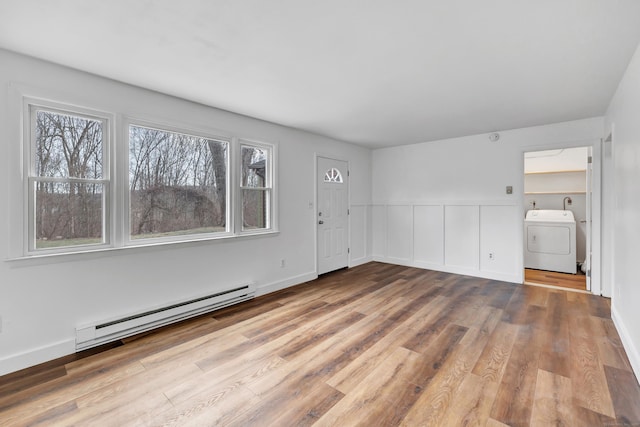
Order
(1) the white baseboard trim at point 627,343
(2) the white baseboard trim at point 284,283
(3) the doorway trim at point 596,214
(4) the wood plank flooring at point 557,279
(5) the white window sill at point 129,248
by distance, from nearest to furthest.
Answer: (1) the white baseboard trim at point 627,343 < (5) the white window sill at point 129,248 < (3) the doorway trim at point 596,214 < (2) the white baseboard trim at point 284,283 < (4) the wood plank flooring at point 557,279

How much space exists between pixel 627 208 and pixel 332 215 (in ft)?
11.7

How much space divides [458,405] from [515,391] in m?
0.45

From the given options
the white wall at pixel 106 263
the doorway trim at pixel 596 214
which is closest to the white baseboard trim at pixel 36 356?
the white wall at pixel 106 263

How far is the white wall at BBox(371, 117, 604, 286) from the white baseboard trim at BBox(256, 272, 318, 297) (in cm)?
197

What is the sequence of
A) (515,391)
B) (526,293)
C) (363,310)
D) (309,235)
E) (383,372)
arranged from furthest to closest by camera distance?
(309,235) → (526,293) → (363,310) → (383,372) → (515,391)

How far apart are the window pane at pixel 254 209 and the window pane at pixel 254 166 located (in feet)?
0.39

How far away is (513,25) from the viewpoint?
6.04 feet

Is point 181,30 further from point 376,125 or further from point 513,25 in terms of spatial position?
point 376,125

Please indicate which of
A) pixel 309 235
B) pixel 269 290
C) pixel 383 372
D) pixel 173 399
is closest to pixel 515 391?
pixel 383 372

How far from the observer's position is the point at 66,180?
2424 mm

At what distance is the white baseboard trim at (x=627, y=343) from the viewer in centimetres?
205

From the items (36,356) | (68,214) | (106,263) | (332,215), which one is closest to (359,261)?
(332,215)

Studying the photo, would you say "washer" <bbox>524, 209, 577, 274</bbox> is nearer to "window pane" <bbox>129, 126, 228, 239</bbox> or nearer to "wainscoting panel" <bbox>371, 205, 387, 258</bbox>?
"wainscoting panel" <bbox>371, 205, 387, 258</bbox>

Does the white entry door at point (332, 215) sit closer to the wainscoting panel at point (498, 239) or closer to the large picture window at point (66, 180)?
the wainscoting panel at point (498, 239)
